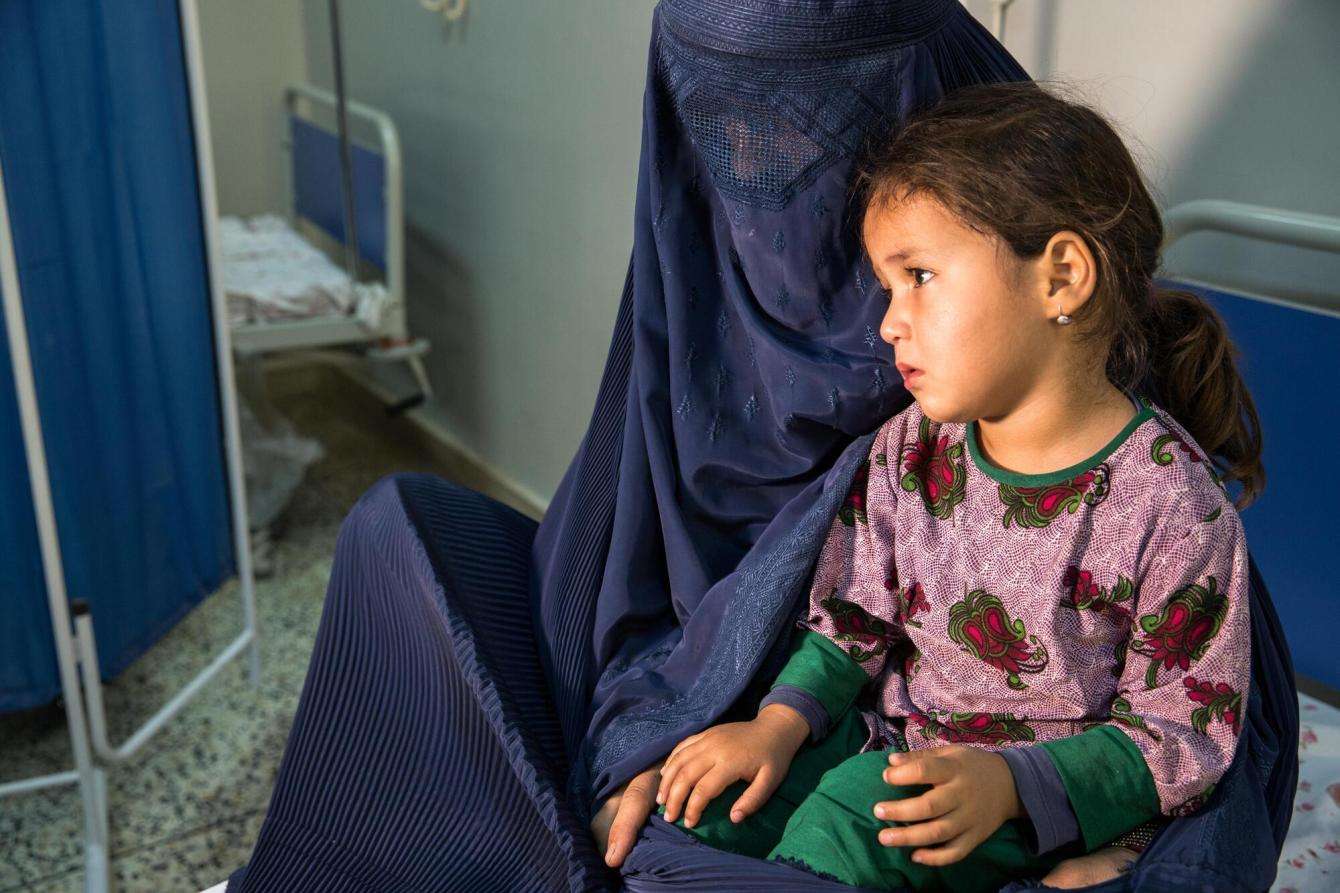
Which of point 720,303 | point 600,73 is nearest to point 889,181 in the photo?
point 720,303

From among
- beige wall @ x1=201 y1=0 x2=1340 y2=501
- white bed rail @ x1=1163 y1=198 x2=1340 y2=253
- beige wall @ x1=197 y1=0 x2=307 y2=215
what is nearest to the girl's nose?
white bed rail @ x1=1163 y1=198 x2=1340 y2=253

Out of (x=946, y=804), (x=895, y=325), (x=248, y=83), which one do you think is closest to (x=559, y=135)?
(x=248, y=83)

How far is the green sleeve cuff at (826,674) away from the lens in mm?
1111

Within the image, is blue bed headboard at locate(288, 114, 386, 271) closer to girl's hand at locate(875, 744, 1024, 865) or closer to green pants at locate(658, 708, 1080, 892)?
green pants at locate(658, 708, 1080, 892)

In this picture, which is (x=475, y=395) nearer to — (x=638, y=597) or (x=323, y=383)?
(x=323, y=383)

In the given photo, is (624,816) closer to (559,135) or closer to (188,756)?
(188,756)

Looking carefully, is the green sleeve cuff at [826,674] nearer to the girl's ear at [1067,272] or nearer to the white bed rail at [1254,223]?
the girl's ear at [1067,272]

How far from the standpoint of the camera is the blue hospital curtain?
1703mm

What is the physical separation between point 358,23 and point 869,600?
8.07ft

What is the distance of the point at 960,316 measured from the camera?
0.98 meters

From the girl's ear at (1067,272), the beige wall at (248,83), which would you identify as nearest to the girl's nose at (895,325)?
the girl's ear at (1067,272)

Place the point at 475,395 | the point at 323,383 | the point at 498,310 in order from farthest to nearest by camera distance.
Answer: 1. the point at 323,383
2. the point at 475,395
3. the point at 498,310

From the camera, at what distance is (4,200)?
5.15 ft

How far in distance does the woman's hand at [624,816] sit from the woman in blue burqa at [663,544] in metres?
0.01
